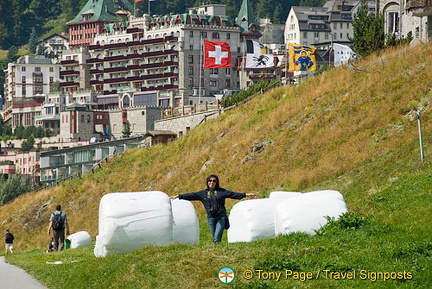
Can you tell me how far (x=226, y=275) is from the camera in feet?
61.0

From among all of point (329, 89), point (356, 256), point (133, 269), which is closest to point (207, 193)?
point (133, 269)

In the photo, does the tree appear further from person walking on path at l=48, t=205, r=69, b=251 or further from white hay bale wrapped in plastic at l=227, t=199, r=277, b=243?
white hay bale wrapped in plastic at l=227, t=199, r=277, b=243

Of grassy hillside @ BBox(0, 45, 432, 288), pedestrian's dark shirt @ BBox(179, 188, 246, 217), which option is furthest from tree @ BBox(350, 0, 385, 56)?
pedestrian's dark shirt @ BBox(179, 188, 246, 217)

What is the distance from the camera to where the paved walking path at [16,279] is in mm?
23062

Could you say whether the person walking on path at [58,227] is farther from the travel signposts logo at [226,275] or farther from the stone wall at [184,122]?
the stone wall at [184,122]

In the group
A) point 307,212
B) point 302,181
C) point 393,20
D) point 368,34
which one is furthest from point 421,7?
point 307,212

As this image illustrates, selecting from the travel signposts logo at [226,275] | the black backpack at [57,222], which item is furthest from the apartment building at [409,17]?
the travel signposts logo at [226,275]

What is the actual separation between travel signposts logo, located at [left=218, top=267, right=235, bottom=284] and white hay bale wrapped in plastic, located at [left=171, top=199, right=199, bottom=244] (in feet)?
21.5

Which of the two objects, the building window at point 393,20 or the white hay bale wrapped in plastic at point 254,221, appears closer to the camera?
the white hay bale wrapped in plastic at point 254,221

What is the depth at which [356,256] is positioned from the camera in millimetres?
19344

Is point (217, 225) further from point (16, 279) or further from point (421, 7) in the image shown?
point (421, 7)

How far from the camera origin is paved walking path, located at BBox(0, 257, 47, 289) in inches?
908

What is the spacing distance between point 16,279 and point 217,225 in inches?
183

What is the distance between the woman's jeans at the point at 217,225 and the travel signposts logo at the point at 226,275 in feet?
16.6
